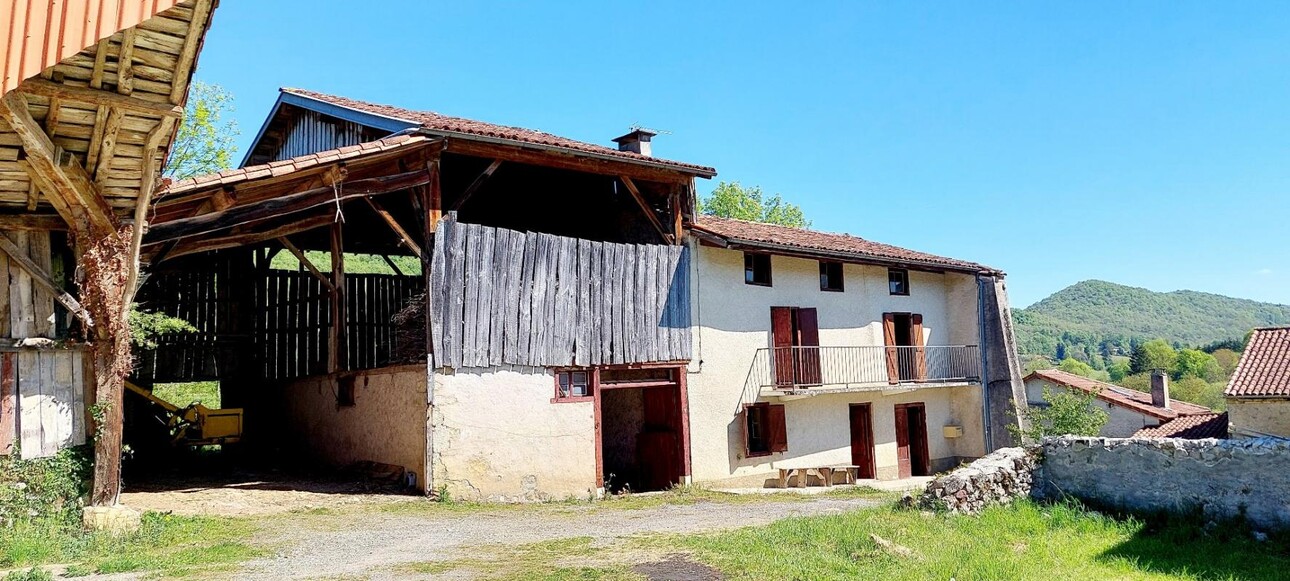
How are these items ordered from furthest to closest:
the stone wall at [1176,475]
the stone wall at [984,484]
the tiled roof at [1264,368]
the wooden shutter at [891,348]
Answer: the wooden shutter at [891,348]
the tiled roof at [1264,368]
the stone wall at [984,484]
the stone wall at [1176,475]

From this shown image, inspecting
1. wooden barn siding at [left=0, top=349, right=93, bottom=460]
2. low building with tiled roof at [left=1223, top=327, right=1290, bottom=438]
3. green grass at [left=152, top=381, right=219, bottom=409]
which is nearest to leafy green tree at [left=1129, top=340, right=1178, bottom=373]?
low building with tiled roof at [left=1223, top=327, right=1290, bottom=438]

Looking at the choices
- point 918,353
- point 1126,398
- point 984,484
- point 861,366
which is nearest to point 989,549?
point 984,484

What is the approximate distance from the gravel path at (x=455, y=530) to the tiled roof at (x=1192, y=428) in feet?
46.3

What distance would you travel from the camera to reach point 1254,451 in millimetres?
10242

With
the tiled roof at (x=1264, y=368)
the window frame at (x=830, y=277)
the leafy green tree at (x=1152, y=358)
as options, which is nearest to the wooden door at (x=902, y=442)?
the window frame at (x=830, y=277)

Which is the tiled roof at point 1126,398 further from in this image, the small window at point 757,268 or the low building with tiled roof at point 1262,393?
the small window at point 757,268

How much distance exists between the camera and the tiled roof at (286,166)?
441 inches

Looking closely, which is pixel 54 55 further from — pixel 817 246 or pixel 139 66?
pixel 817 246

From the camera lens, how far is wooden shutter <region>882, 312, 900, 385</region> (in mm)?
21000

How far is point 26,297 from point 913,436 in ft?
60.5

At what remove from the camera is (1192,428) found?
24.2m

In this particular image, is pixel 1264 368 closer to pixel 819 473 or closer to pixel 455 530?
pixel 819 473

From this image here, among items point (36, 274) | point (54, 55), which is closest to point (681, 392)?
point (36, 274)

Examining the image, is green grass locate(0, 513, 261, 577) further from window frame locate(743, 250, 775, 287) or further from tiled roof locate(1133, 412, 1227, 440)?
tiled roof locate(1133, 412, 1227, 440)
